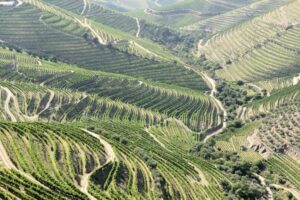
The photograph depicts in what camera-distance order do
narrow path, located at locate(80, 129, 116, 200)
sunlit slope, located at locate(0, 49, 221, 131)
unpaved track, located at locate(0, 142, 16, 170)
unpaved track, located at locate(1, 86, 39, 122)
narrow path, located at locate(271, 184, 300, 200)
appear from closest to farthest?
unpaved track, located at locate(0, 142, 16, 170), narrow path, located at locate(80, 129, 116, 200), narrow path, located at locate(271, 184, 300, 200), unpaved track, located at locate(1, 86, 39, 122), sunlit slope, located at locate(0, 49, 221, 131)

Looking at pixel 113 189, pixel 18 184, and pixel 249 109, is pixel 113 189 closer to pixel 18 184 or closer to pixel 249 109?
pixel 18 184

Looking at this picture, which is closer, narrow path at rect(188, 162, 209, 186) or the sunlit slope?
narrow path at rect(188, 162, 209, 186)

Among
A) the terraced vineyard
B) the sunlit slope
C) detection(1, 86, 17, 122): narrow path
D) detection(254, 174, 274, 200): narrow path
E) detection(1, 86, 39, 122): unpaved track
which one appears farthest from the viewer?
the sunlit slope

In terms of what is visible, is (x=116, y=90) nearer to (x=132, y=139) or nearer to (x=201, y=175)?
(x=132, y=139)

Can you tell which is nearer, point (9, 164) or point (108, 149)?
point (9, 164)

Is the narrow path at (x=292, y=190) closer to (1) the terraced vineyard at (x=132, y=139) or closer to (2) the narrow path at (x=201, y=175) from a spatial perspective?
(1) the terraced vineyard at (x=132, y=139)

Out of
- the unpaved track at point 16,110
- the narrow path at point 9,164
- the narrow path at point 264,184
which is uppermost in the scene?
the narrow path at point 9,164

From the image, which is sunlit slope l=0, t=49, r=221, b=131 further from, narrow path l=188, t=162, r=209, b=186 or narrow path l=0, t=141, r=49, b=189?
narrow path l=0, t=141, r=49, b=189

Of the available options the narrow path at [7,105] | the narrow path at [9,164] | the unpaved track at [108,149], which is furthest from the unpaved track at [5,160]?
the narrow path at [7,105]

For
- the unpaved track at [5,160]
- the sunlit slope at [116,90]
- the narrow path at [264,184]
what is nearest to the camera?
the unpaved track at [5,160]

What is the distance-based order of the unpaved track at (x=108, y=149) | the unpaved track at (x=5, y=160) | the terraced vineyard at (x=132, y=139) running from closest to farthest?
1. the unpaved track at (x=5, y=160)
2. the terraced vineyard at (x=132, y=139)
3. the unpaved track at (x=108, y=149)

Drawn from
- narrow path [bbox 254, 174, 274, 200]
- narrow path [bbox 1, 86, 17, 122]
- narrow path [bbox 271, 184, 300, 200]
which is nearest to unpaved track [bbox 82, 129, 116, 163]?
narrow path [bbox 1, 86, 17, 122]

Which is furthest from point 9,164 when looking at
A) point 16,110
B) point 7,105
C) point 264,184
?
point 264,184
